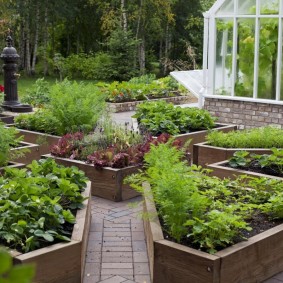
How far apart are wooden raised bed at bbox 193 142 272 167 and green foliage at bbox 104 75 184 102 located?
22.8 feet

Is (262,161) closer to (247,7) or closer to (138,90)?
(247,7)

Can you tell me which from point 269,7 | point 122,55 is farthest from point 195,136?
point 122,55

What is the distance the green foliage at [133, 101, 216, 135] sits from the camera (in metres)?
7.95

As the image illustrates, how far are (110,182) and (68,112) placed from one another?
2372mm

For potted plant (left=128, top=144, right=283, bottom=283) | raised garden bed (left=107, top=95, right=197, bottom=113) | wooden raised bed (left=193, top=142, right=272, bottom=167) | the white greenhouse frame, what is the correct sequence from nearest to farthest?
potted plant (left=128, top=144, right=283, bottom=283) → wooden raised bed (left=193, top=142, right=272, bottom=167) → the white greenhouse frame → raised garden bed (left=107, top=95, right=197, bottom=113)

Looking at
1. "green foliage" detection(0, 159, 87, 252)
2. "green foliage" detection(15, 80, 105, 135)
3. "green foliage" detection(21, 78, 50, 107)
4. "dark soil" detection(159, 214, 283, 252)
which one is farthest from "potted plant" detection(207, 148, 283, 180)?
"green foliage" detection(21, 78, 50, 107)

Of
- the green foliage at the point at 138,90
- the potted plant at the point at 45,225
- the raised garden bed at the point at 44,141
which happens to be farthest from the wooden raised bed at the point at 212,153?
the green foliage at the point at 138,90

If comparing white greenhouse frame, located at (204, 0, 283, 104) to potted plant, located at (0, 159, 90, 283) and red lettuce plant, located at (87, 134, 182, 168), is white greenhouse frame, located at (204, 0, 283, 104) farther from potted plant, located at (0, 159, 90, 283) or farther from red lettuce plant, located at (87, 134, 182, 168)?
potted plant, located at (0, 159, 90, 283)

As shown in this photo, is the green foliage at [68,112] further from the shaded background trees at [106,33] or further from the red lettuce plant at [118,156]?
the shaded background trees at [106,33]

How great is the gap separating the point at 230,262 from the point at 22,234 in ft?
4.28

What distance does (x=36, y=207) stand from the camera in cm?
366

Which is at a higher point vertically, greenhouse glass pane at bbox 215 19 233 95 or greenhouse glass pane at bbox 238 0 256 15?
greenhouse glass pane at bbox 238 0 256 15

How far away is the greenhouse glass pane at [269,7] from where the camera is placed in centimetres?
1000

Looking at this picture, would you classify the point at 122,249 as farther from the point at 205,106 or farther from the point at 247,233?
the point at 205,106
